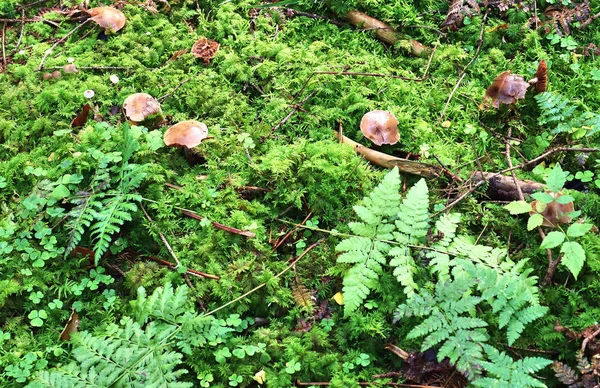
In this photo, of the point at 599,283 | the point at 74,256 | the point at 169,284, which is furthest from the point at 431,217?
the point at 74,256

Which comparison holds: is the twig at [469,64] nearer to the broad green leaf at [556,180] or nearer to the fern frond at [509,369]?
the broad green leaf at [556,180]

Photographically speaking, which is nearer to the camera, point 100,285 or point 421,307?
point 421,307

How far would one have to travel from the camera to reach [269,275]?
3.13 m

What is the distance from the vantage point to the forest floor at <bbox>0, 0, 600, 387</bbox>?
2.80 metres

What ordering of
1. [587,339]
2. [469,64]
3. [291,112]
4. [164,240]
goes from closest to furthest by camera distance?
1. [587,339]
2. [164,240]
3. [291,112]
4. [469,64]

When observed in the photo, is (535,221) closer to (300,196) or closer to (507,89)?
(507,89)

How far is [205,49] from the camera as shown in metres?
4.39

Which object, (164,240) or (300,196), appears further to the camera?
(300,196)

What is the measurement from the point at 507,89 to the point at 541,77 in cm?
32

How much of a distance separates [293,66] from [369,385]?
2.66 meters

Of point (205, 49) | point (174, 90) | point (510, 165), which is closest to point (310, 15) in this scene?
point (205, 49)

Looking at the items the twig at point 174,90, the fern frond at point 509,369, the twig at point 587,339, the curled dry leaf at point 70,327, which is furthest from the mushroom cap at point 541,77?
the curled dry leaf at point 70,327

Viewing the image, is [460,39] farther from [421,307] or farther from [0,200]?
[0,200]

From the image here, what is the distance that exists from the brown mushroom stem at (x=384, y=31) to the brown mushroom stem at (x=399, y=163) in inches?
50.7
